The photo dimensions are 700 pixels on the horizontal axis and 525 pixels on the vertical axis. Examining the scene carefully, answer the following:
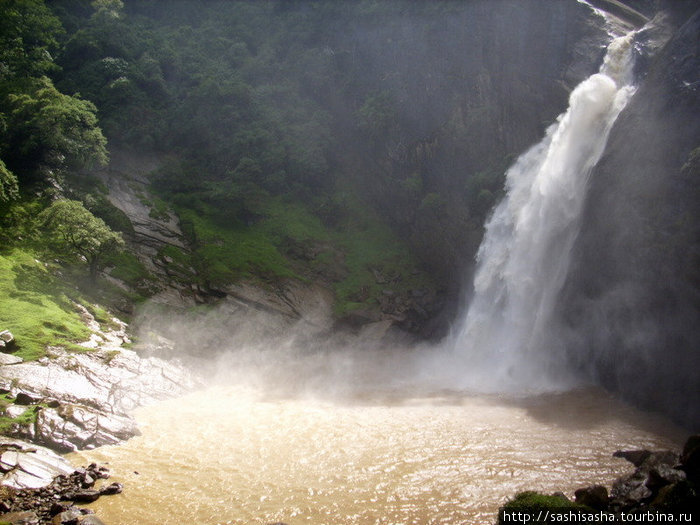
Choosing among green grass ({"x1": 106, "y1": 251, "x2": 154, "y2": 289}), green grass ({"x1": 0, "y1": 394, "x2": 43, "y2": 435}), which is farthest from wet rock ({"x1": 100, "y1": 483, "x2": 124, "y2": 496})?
green grass ({"x1": 106, "y1": 251, "x2": 154, "y2": 289})

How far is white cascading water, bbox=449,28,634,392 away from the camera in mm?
24328

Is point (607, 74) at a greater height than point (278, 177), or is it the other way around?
point (607, 74)

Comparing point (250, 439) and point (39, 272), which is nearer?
point (250, 439)

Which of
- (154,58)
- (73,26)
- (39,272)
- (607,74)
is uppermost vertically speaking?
(73,26)

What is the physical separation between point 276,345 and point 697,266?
2032 cm

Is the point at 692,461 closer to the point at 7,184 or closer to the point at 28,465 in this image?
the point at 28,465

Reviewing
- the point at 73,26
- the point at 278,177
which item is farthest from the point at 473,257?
the point at 73,26

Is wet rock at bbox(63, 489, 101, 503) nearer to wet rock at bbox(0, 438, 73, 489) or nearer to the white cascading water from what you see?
wet rock at bbox(0, 438, 73, 489)

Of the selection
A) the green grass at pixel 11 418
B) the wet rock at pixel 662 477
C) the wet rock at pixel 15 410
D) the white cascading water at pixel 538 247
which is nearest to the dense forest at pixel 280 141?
the white cascading water at pixel 538 247

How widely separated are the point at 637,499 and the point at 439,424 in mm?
7726

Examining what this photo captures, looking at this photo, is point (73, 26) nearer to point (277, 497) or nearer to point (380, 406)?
point (380, 406)

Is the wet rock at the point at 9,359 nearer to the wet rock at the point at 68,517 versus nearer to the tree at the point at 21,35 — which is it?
the wet rock at the point at 68,517

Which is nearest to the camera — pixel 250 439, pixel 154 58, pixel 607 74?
pixel 250 439

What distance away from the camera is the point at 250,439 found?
1636 cm
